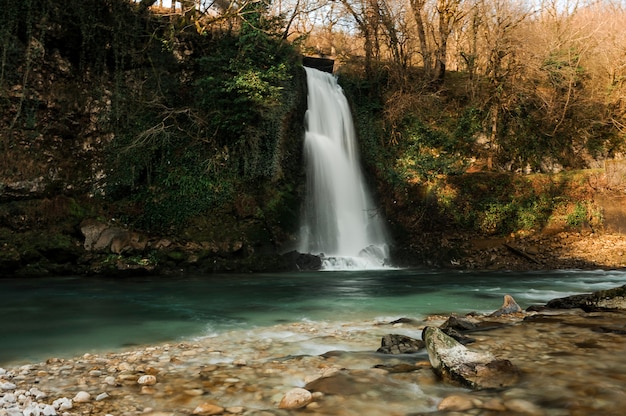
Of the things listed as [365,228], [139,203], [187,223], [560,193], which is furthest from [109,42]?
[560,193]

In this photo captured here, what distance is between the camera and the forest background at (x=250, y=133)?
15.6 m

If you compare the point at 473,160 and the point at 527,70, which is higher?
the point at 527,70

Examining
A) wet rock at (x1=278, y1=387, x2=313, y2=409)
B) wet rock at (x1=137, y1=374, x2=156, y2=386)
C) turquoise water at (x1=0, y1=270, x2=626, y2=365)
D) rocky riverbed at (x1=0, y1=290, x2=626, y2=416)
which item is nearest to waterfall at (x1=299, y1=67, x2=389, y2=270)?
turquoise water at (x1=0, y1=270, x2=626, y2=365)

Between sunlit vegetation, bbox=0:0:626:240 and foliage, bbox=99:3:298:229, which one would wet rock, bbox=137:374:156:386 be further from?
foliage, bbox=99:3:298:229

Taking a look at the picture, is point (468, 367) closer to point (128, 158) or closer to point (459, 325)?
point (459, 325)

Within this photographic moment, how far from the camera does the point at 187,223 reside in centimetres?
1625

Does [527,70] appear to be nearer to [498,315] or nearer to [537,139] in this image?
[537,139]

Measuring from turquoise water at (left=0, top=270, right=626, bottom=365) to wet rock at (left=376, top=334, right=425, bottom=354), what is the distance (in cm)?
269

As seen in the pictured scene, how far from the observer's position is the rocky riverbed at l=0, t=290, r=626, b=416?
3.44m

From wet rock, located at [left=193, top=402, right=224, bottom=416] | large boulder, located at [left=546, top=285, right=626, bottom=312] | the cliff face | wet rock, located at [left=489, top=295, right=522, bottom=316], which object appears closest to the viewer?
wet rock, located at [left=193, top=402, right=224, bottom=416]

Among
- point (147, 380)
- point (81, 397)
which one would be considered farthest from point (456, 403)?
point (81, 397)

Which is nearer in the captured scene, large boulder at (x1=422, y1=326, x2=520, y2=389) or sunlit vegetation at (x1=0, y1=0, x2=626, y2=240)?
large boulder at (x1=422, y1=326, x2=520, y2=389)

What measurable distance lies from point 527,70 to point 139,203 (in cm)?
1758

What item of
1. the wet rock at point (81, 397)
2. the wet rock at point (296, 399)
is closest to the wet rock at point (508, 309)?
the wet rock at point (296, 399)
